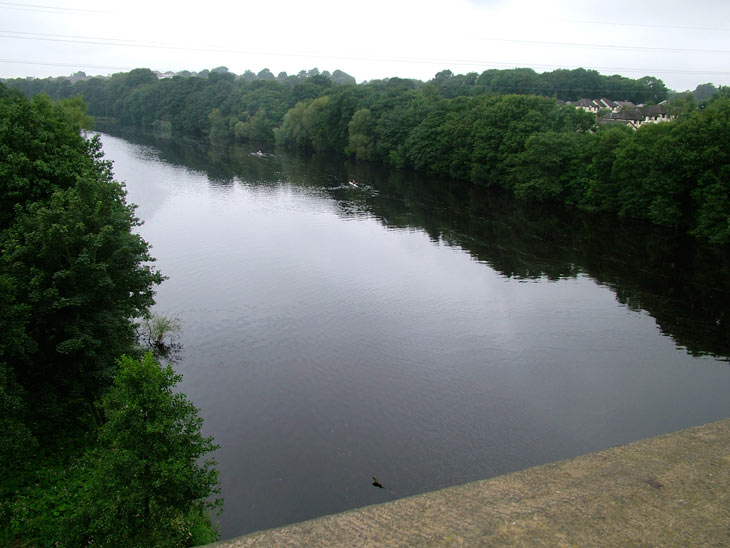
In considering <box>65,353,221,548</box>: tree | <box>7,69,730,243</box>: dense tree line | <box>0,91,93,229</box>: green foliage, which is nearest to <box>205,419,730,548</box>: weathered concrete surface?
<box>65,353,221,548</box>: tree

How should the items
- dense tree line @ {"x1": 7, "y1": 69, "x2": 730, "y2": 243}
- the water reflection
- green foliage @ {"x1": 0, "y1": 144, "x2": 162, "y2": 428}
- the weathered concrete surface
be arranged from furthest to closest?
dense tree line @ {"x1": 7, "y1": 69, "x2": 730, "y2": 243} < the water reflection < green foliage @ {"x1": 0, "y1": 144, "x2": 162, "y2": 428} < the weathered concrete surface

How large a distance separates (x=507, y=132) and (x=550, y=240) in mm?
20800

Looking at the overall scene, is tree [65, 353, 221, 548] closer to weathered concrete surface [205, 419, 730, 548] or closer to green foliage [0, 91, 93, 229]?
weathered concrete surface [205, 419, 730, 548]

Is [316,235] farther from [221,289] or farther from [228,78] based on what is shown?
[228,78]

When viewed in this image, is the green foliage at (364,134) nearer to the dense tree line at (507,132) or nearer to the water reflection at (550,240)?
the dense tree line at (507,132)

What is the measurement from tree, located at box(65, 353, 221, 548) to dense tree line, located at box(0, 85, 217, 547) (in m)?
0.02

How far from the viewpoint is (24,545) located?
38.1ft

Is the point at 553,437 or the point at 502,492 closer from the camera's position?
the point at 502,492

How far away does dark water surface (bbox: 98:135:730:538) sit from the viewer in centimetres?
1684

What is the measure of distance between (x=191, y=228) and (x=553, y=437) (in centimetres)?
3251

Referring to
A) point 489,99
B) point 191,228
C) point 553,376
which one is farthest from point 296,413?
point 489,99

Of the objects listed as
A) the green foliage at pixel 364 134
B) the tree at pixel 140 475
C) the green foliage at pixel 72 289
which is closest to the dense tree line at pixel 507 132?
the green foliage at pixel 364 134

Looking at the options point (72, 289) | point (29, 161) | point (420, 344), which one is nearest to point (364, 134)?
point (420, 344)

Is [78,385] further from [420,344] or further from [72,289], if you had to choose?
[420,344]
